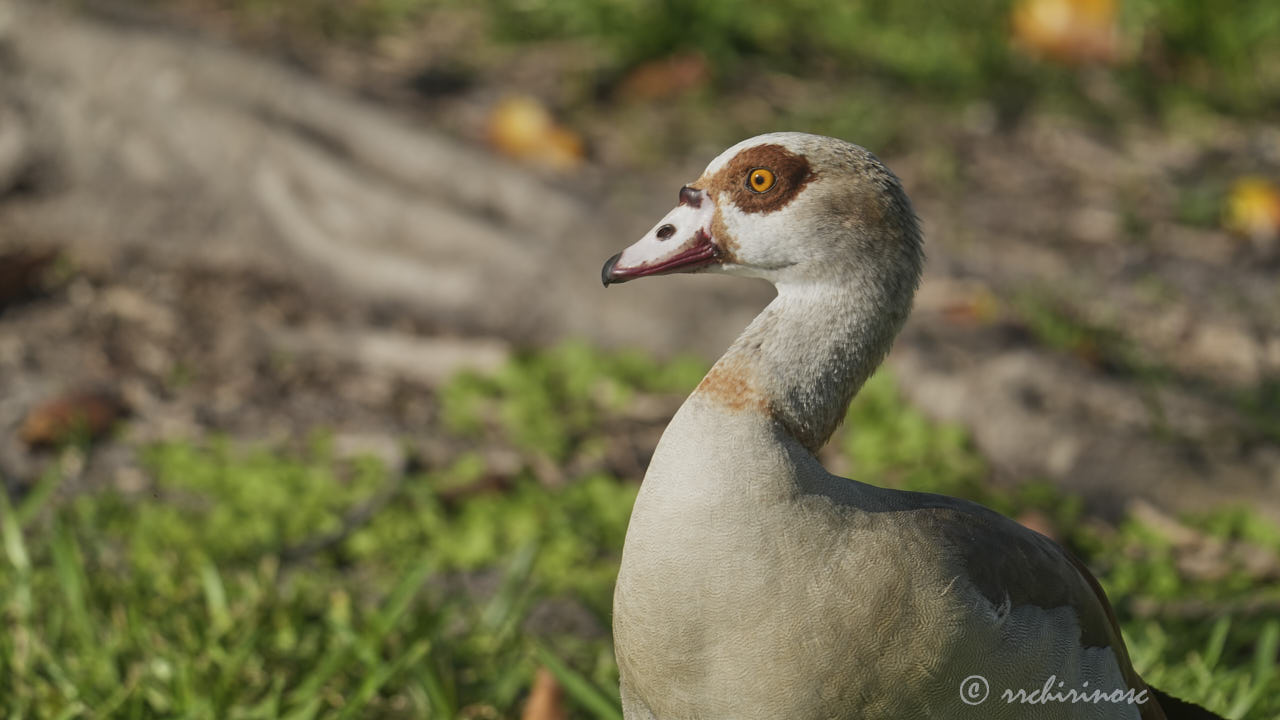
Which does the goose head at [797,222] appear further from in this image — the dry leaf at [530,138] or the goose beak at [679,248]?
the dry leaf at [530,138]

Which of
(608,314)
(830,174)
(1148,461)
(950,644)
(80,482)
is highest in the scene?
(830,174)

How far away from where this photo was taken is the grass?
10.00ft

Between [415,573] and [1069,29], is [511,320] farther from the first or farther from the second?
[1069,29]

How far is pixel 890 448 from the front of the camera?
463 cm

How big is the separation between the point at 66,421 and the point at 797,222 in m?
3.26

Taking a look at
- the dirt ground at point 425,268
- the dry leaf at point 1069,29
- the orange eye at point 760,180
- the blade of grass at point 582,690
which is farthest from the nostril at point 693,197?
the dry leaf at point 1069,29

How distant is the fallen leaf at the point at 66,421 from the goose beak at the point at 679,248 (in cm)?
295

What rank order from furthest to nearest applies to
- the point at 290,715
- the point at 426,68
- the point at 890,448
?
the point at 426,68 < the point at 890,448 < the point at 290,715

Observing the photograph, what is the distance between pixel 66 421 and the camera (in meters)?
4.54

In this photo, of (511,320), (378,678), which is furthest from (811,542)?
(511,320)

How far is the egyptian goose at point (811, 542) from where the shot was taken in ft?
6.75

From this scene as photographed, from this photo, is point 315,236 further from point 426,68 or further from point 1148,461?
point 1148,461

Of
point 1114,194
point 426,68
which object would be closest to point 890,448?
point 1114,194

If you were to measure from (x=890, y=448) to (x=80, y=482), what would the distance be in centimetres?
277
